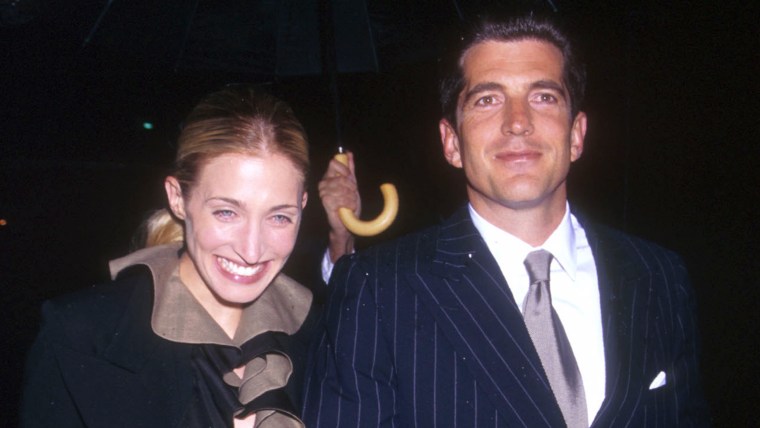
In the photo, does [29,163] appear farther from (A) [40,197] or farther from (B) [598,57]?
→ (B) [598,57]

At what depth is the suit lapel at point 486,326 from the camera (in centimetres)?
137

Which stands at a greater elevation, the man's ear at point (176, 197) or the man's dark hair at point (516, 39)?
the man's dark hair at point (516, 39)

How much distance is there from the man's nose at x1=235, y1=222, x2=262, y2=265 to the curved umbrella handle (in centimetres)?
52

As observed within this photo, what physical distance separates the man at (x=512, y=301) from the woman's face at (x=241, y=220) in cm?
31

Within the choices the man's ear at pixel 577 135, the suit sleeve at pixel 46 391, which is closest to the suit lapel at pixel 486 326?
the man's ear at pixel 577 135

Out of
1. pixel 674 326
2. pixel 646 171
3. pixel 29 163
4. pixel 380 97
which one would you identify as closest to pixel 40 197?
pixel 29 163

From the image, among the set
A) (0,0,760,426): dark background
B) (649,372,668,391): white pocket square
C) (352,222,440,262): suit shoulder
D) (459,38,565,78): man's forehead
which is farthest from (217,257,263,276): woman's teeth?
(649,372,668,391): white pocket square

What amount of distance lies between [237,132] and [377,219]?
0.65m

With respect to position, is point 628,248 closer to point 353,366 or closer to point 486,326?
point 486,326

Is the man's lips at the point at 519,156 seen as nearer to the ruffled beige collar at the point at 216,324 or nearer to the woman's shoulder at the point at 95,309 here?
the ruffled beige collar at the point at 216,324

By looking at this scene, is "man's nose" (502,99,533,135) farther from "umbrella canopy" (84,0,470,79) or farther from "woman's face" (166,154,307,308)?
→ "umbrella canopy" (84,0,470,79)

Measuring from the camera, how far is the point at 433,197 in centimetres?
579

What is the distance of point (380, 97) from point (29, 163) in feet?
15.2

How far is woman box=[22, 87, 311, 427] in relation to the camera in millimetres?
1510
